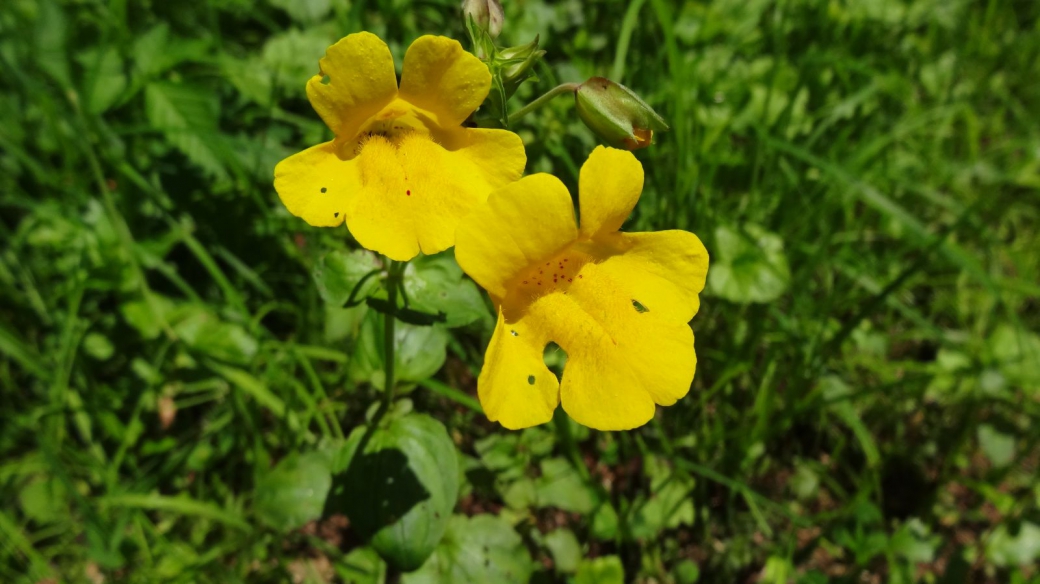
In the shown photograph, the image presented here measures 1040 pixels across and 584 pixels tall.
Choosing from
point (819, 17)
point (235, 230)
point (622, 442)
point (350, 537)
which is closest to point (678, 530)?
point (622, 442)

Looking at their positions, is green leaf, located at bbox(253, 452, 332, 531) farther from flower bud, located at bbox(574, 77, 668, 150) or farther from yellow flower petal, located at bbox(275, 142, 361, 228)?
flower bud, located at bbox(574, 77, 668, 150)

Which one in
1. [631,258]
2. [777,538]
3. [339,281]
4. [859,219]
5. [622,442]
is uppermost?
[631,258]

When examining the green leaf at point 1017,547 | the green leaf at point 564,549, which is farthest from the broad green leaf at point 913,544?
the green leaf at point 564,549

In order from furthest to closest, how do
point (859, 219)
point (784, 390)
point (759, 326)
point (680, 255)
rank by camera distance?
point (859, 219), point (784, 390), point (759, 326), point (680, 255)

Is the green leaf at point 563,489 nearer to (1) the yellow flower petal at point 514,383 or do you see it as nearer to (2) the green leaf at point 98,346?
(1) the yellow flower petal at point 514,383

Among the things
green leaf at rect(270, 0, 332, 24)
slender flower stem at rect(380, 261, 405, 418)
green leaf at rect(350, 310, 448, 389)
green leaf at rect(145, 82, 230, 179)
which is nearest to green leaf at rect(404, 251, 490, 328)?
slender flower stem at rect(380, 261, 405, 418)

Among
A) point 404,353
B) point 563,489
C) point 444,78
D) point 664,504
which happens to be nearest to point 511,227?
point 444,78

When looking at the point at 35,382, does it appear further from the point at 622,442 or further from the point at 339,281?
the point at 622,442

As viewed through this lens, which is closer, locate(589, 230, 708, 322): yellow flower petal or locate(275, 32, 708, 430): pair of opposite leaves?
locate(275, 32, 708, 430): pair of opposite leaves
